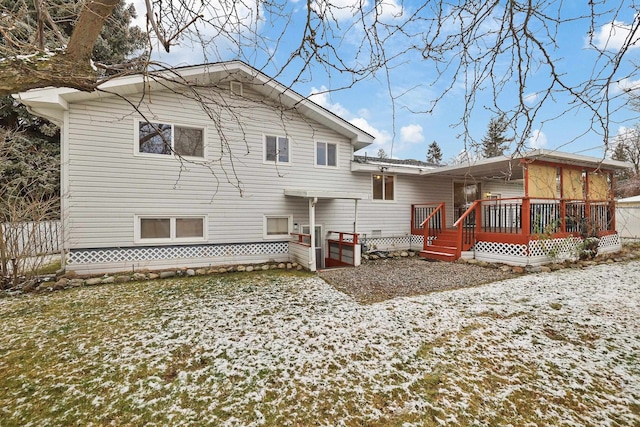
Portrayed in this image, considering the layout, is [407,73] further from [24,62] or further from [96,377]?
[96,377]

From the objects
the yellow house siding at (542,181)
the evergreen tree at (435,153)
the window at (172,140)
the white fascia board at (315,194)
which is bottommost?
the white fascia board at (315,194)

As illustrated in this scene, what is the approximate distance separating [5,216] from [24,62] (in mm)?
6544

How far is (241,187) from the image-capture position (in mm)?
8328

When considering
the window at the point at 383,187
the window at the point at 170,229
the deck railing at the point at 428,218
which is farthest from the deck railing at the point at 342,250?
the window at the point at 170,229

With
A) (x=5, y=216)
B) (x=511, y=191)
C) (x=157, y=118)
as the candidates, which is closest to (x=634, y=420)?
(x=157, y=118)

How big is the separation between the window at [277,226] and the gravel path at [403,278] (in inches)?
81.2

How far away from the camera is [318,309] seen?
15.4 ft

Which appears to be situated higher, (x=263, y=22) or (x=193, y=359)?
(x=263, y=22)

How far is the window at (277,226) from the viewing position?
28.7 feet

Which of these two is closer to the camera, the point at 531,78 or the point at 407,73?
the point at 531,78

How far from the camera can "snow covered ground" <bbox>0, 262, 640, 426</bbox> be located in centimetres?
231

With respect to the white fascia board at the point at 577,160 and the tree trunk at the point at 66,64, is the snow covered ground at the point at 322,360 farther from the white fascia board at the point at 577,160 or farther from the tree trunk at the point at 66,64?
the white fascia board at the point at 577,160

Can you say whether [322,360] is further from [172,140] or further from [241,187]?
[172,140]

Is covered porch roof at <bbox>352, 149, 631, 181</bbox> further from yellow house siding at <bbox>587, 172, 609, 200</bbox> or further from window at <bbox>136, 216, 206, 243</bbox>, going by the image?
window at <bbox>136, 216, 206, 243</bbox>
